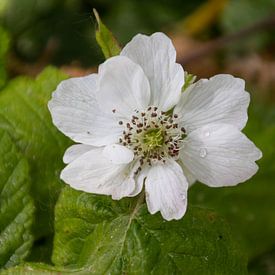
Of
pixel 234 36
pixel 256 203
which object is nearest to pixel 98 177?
pixel 256 203

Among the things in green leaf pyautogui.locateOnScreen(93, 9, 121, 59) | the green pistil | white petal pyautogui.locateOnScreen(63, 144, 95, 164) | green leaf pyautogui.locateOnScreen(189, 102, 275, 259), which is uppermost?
green leaf pyautogui.locateOnScreen(93, 9, 121, 59)

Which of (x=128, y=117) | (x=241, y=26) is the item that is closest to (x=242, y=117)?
(x=128, y=117)

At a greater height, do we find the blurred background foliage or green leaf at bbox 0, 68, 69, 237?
green leaf at bbox 0, 68, 69, 237

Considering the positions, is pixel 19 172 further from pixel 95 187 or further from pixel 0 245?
pixel 95 187

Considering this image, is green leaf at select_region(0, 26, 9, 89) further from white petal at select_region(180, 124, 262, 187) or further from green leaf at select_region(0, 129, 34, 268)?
white petal at select_region(180, 124, 262, 187)

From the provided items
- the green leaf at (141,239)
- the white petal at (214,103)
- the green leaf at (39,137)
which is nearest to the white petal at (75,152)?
the green leaf at (141,239)

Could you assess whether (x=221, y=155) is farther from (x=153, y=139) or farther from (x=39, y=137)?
(x=39, y=137)

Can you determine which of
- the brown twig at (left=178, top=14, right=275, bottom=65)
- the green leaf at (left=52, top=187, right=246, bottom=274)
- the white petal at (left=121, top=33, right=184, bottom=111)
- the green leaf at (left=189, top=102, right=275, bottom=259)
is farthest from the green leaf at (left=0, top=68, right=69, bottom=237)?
the brown twig at (left=178, top=14, right=275, bottom=65)
